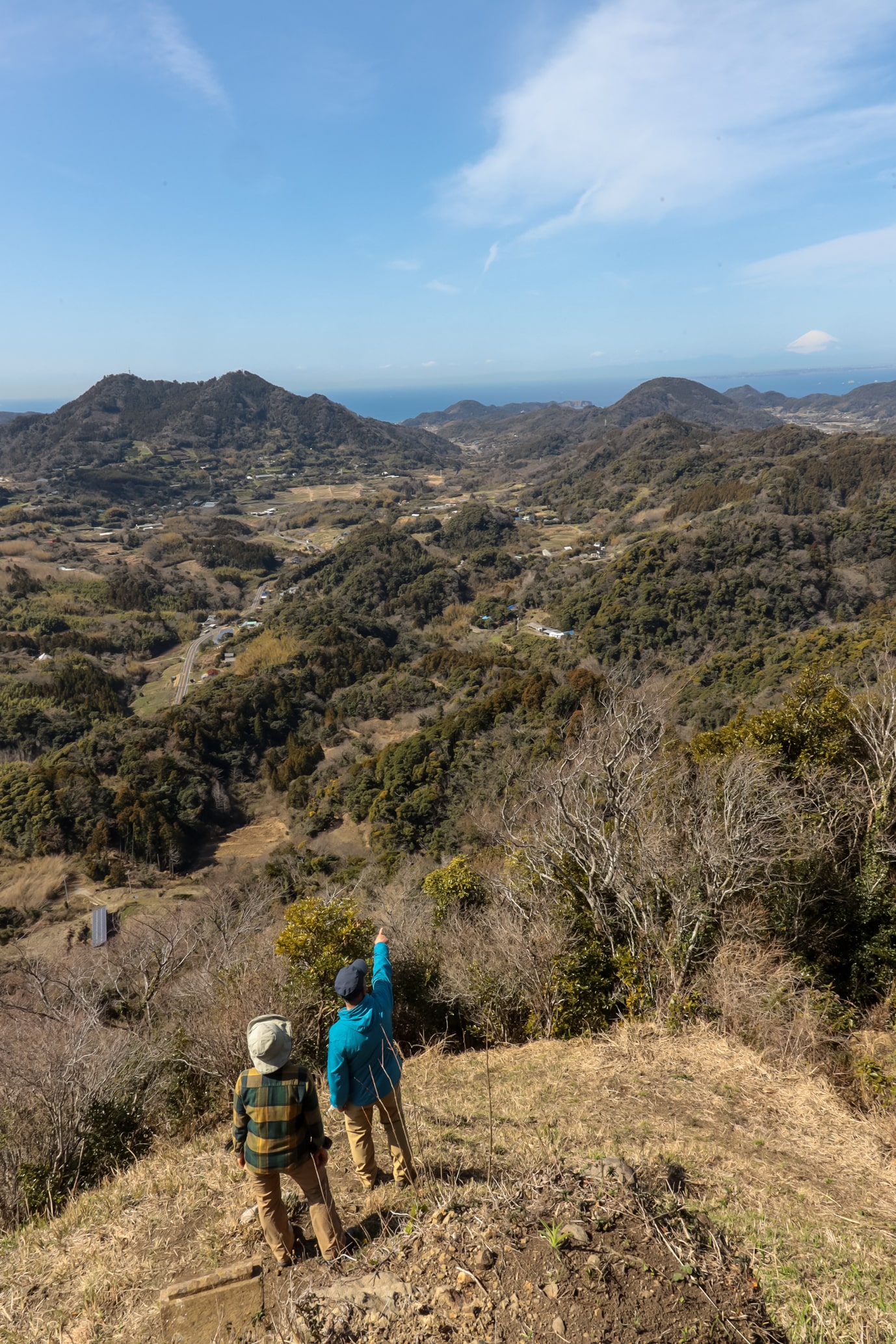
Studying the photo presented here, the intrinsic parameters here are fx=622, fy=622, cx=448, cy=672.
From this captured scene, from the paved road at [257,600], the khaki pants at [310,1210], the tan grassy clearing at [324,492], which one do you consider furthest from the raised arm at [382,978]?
the tan grassy clearing at [324,492]

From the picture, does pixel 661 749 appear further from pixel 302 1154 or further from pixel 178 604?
pixel 178 604

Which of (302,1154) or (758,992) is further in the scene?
(758,992)

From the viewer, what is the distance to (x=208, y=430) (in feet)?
562

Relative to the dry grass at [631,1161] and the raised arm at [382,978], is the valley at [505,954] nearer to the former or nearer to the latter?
the dry grass at [631,1161]

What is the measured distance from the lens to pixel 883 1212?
4.21 meters

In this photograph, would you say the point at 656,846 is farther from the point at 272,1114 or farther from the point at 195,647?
the point at 195,647

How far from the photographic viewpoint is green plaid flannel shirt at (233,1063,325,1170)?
317 cm

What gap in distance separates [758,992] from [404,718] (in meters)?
34.3

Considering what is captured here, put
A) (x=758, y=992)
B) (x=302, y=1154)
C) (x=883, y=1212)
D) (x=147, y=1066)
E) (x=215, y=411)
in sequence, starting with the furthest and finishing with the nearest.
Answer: (x=215, y=411), (x=758, y=992), (x=147, y=1066), (x=883, y=1212), (x=302, y=1154)

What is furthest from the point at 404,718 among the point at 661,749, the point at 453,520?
the point at 453,520

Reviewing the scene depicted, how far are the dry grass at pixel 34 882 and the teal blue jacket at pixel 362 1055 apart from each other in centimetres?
2664

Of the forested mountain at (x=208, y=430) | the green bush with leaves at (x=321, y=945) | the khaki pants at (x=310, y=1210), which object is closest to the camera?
the khaki pants at (x=310, y=1210)

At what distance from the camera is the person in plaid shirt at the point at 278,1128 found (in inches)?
124

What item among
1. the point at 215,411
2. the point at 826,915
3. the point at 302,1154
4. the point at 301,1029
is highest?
the point at 215,411
